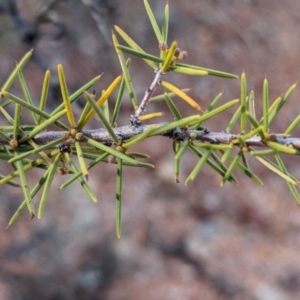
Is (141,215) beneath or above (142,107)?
beneath

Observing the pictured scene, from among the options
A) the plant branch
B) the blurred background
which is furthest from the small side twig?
the blurred background

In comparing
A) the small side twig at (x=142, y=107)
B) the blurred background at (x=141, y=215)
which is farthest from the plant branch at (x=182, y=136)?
the blurred background at (x=141, y=215)

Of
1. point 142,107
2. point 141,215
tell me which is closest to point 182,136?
point 142,107

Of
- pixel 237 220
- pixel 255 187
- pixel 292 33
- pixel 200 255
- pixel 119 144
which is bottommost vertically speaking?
pixel 200 255

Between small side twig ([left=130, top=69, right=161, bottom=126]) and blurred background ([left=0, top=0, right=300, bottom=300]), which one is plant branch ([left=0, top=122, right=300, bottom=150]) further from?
blurred background ([left=0, top=0, right=300, bottom=300])

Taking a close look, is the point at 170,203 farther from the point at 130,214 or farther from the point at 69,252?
the point at 69,252

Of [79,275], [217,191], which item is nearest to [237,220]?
[217,191]

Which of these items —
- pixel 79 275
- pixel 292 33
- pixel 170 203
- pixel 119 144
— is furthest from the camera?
pixel 292 33

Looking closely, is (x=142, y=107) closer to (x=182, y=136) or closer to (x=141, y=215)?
(x=182, y=136)

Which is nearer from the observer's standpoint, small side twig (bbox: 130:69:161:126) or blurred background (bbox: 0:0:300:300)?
small side twig (bbox: 130:69:161:126)
